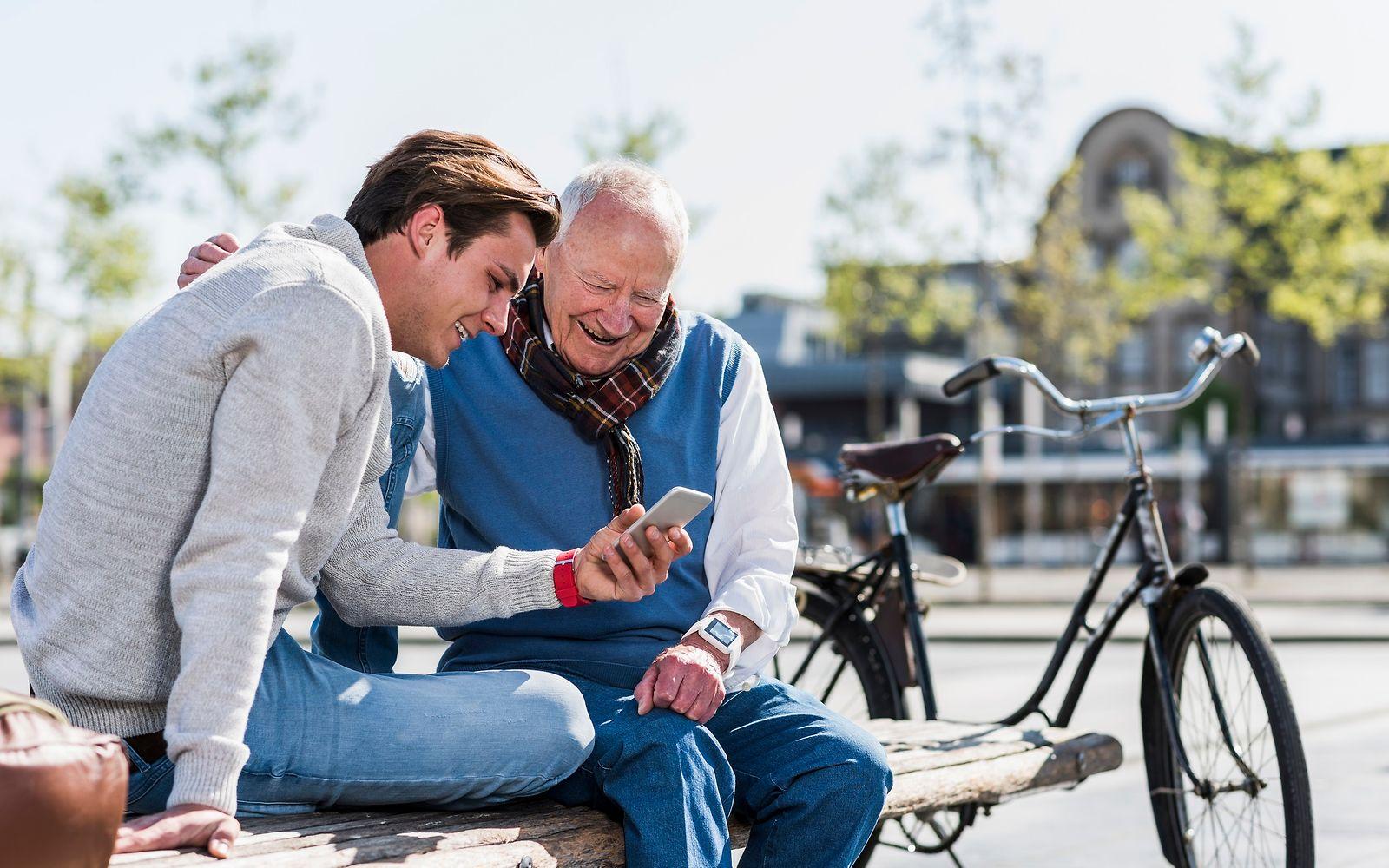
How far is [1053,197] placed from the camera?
21.4 metres

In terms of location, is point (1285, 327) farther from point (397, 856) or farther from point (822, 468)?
point (397, 856)

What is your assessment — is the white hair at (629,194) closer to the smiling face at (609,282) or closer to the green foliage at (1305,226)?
the smiling face at (609,282)

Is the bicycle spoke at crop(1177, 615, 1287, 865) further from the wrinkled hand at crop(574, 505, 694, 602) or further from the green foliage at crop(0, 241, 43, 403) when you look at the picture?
the green foliage at crop(0, 241, 43, 403)

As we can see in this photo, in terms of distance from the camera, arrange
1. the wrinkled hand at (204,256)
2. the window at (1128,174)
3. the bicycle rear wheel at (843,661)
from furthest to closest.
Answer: the window at (1128,174)
the bicycle rear wheel at (843,661)
the wrinkled hand at (204,256)

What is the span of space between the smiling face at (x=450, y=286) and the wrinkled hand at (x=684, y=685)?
2.15ft

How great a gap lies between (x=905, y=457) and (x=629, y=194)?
148 centimetres

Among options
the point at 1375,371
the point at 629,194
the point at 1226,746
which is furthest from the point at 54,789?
the point at 1375,371

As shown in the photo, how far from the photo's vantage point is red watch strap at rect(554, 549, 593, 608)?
104 inches

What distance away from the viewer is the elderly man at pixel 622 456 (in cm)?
296

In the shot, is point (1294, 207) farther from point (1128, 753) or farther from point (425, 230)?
point (425, 230)

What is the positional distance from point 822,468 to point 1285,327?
73.8ft

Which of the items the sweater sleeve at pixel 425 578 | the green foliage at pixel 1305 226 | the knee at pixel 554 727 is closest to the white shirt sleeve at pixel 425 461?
the sweater sleeve at pixel 425 578

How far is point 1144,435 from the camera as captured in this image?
36344 millimetres

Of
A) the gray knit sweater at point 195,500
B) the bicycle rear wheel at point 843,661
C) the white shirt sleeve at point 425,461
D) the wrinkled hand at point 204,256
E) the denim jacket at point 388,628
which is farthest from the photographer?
the bicycle rear wheel at point 843,661
